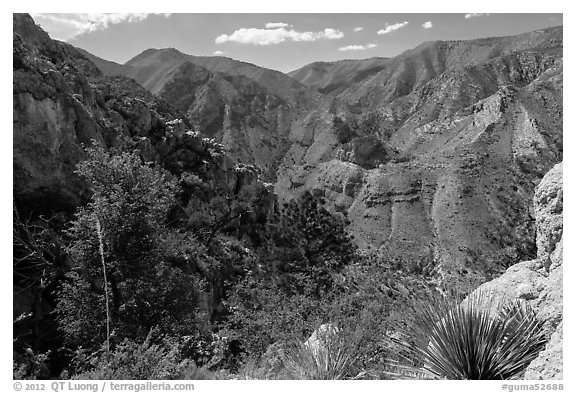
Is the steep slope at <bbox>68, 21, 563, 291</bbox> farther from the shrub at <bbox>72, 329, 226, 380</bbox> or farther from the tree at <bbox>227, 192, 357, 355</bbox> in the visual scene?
the shrub at <bbox>72, 329, 226, 380</bbox>

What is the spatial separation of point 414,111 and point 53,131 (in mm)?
184500

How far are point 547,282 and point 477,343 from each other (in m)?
1.48

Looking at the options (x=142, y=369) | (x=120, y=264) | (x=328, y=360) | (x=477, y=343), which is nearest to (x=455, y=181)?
(x=120, y=264)

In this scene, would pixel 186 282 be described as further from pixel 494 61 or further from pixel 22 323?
pixel 494 61

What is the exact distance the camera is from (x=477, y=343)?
5.45 m

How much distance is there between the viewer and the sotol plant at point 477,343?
5441 millimetres

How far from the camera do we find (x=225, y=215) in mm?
30672

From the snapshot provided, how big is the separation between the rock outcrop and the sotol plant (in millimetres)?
286

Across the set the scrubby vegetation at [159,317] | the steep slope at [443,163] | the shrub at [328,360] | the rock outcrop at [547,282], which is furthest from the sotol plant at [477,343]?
the steep slope at [443,163]

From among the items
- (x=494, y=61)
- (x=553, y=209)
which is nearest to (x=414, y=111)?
(x=494, y=61)

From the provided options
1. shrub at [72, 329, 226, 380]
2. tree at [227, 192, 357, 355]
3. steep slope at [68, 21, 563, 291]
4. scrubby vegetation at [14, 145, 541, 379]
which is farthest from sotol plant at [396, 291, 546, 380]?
steep slope at [68, 21, 563, 291]

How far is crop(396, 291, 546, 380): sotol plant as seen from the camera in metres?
5.44

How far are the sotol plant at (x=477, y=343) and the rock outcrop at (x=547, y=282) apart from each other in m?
0.29

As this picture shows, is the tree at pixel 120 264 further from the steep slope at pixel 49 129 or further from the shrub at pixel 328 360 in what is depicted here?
the steep slope at pixel 49 129
